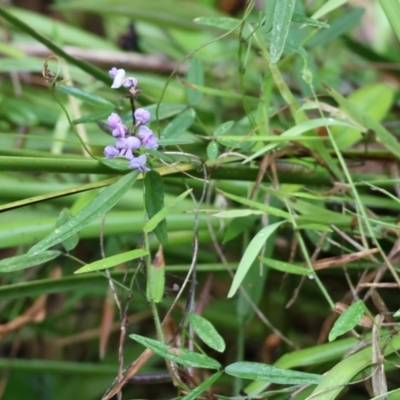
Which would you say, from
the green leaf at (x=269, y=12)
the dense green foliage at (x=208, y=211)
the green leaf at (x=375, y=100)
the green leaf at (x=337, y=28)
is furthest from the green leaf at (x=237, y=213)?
the green leaf at (x=337, y=28)

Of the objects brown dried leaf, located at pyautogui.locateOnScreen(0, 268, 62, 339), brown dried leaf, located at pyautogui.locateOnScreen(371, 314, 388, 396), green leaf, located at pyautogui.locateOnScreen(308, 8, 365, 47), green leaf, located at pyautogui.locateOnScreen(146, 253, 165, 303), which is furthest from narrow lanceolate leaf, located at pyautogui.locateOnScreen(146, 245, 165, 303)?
green leaf, located at pyautogui.locateOnScreen(308, 8, 365, 47)

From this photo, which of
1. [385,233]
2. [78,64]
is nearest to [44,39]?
[78,64]

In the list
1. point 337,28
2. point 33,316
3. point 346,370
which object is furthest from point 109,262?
point 337,28

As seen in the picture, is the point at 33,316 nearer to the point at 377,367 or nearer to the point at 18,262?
the point at 18,262

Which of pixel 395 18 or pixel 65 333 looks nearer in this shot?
pixel 395 18

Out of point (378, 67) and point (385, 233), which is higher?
point (378, 67)

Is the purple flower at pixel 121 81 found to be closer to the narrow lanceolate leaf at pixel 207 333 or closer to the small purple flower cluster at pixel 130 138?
the small purple flower cluster at pixel 130 138

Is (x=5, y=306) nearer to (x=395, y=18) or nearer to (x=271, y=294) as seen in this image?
(x=271, y=294)

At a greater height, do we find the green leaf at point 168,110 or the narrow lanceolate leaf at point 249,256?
the green leaf at point 168,110
